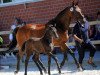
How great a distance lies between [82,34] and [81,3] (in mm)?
4043

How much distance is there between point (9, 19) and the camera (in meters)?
16.7

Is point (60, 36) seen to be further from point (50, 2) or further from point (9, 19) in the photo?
point (9, 19)

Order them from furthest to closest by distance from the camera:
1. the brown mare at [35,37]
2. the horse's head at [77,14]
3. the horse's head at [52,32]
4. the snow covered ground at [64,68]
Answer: the snow covered ground at [64,68] → the horse's head at [77,14] → the brown mare at [35,37] → the horse's head at [52,32]

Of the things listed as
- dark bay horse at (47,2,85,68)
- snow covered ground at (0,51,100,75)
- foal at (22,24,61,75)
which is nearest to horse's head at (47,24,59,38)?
foal at (22,24,61,75)

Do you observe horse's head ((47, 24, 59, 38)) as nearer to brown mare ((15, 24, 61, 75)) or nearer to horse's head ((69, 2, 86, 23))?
brown mare ((15, 24, 61, 75))

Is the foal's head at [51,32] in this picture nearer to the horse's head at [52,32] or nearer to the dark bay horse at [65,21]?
the horse's head at [52,32]

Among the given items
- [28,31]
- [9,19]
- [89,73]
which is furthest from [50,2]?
[89,73]

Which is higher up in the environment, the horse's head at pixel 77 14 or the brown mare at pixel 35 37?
the horse's head at pixel 77 14

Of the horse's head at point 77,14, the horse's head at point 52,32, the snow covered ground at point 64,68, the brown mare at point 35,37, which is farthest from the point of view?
the snow covered ground at point 64,68

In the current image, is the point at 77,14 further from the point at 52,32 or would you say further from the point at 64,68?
the point at 64,68

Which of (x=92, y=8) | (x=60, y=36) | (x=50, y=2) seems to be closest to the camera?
(x=60, y=36)

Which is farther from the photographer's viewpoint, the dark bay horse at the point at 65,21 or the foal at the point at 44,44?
the dark bay horse at the point at 65,21

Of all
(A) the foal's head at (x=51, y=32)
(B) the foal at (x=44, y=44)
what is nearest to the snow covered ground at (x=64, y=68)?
(B) the foal at (x=44, y=44)

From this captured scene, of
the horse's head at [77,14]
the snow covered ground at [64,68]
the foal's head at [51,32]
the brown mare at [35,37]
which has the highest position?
the horse's head at [77,14]
